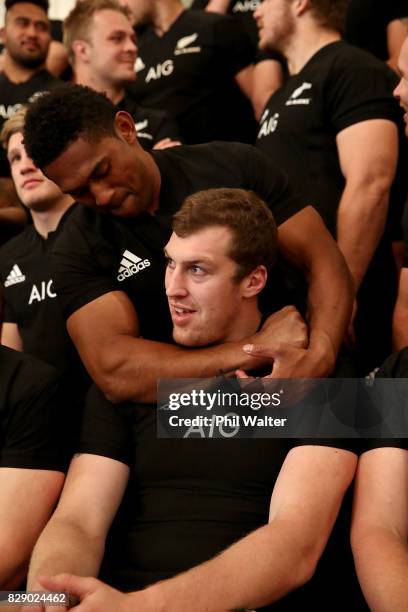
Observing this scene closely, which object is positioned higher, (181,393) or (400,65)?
(400,65)

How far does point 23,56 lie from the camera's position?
4141mm

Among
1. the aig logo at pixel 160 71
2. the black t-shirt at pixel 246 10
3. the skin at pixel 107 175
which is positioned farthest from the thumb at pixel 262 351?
the black t-shirt at pixel 246 10

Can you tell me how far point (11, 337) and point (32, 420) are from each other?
33.0 inches

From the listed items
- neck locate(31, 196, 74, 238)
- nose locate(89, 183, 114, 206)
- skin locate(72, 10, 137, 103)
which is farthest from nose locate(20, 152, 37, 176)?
nose locate(89, 183, 114, 206)

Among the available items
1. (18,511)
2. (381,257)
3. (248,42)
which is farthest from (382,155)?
(18,511)

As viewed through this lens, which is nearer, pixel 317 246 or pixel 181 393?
pixel 181 393

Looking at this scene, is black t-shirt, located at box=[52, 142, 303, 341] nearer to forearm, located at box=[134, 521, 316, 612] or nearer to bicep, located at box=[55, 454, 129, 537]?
bicep, located at box=[55, 454, 129, 537]

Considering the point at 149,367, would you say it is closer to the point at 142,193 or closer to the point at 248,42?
the point at 142,193

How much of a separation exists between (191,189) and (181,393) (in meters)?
0.55

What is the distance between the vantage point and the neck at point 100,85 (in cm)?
356

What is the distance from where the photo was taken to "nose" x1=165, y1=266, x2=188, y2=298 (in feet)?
7.11

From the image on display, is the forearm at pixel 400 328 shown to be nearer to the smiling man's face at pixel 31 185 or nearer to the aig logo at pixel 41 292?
the aig logo at pixel 41 292

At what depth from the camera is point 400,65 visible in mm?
2490

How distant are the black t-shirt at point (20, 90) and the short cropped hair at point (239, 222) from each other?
1.98 meters
